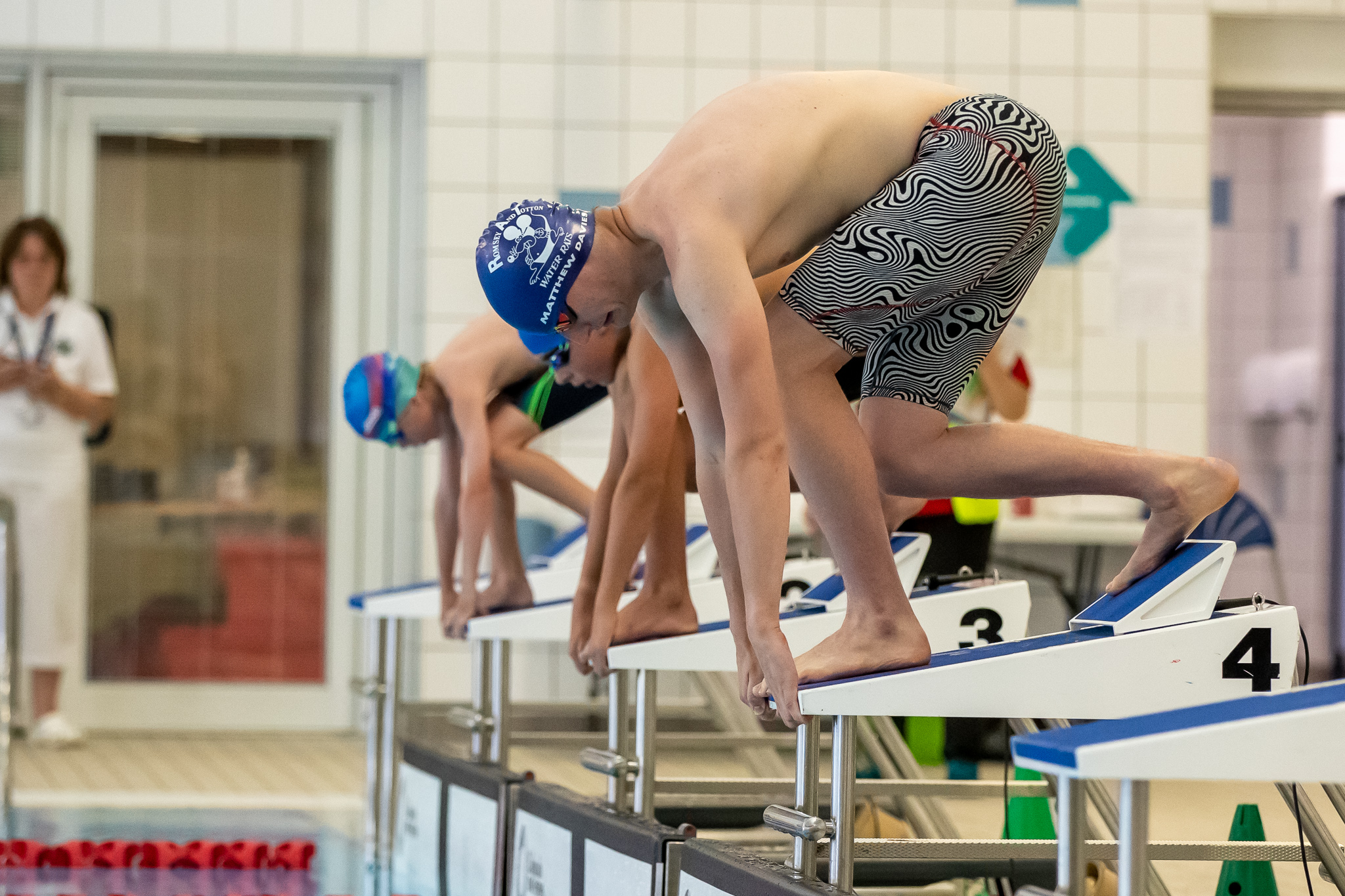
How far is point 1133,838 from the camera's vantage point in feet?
4.25

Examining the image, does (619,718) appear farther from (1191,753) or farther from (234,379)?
(234,379)

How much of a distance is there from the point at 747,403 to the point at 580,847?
1.00m

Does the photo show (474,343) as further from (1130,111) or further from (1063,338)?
(1130,111)

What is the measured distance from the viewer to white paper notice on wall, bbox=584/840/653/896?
2.19m

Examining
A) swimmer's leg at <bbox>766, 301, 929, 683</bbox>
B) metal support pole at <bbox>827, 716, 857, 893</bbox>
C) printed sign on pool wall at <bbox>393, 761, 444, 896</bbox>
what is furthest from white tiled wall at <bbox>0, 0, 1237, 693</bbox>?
metal support pole at <bbox>827, 716, 857, 893</bbox>

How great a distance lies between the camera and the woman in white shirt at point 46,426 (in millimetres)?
5168

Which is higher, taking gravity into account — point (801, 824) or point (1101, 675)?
point (1101, 675)

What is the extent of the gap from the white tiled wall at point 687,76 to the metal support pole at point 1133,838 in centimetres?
416

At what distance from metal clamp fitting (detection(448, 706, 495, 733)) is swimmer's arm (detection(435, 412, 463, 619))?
46cm

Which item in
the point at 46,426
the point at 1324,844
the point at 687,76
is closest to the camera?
the point at 1324,844

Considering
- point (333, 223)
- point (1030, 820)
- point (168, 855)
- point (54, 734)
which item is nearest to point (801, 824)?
point (1030, 820)

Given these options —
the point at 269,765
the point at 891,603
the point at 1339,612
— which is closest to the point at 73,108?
the point at 269,765

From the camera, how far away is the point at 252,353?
5773mm

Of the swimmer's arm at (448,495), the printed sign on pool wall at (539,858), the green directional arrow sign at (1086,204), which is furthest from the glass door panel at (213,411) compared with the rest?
the printed sign on pool wall at (539,858)
